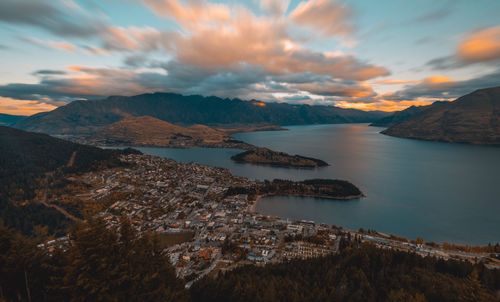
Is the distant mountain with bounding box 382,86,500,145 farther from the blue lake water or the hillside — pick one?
the hillside

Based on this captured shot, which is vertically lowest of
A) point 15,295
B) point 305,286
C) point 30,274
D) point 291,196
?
point 291,196

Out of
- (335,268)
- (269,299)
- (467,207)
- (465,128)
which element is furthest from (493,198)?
(465,128)

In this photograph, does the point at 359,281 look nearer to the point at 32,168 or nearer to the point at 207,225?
the point at 207,225

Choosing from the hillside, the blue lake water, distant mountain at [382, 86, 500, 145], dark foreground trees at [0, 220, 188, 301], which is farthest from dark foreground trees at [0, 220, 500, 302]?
distant mountain at [382, 86, 500, 145]

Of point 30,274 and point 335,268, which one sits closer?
point 30,274

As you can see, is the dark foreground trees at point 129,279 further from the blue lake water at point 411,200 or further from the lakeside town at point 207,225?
the blue lake water at point 411,200

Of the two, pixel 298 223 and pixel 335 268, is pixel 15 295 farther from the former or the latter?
pixel 298 223

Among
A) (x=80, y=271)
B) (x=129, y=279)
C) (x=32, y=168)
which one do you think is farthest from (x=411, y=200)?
(x=32, y=168)
